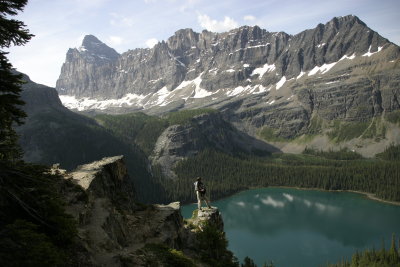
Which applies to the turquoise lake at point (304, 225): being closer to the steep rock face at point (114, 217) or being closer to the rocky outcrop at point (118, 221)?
the rocky outcrop at point (118, 221)

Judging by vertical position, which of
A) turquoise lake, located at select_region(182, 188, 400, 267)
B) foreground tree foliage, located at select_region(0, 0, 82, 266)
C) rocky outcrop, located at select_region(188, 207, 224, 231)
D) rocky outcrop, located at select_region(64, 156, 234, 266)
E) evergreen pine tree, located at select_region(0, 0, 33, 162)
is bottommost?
turquoise lake, located at select_region(182, 188, 400, 267)

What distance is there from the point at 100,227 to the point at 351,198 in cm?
16640

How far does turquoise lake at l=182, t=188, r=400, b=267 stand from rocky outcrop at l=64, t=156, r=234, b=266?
70.1m

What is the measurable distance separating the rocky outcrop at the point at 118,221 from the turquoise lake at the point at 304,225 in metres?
70.1

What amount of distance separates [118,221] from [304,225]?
11452cm

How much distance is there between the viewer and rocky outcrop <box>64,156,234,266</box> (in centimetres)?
2088

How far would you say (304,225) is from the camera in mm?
127375

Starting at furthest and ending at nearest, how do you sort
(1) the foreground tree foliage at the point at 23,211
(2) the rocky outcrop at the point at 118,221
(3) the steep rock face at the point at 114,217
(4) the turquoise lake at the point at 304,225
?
(4) the turquoise lake at the point at 304,225
(3) the steep rock face at the point at 114,217
(2) the rocky outcrop at the point at 118,221
(1) the foreground tree foliage at the point at 23,211

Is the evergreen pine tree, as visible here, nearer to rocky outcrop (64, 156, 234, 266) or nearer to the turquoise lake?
rocky outcrop (64, 156, 234, 266)

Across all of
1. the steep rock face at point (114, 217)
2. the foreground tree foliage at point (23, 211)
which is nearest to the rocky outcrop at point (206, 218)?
the steep rock face at point (114, 217)

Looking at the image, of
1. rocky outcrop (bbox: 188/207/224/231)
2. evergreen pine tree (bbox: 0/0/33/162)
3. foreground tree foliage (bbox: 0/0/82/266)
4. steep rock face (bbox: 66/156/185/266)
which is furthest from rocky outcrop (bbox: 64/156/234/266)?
evergreen pine tree (bbox: 0/0/33/162)

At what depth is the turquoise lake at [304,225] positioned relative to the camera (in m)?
102

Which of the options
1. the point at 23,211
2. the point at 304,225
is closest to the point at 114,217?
the point at 23,211

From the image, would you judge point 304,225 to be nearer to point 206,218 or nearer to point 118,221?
point 206,218
